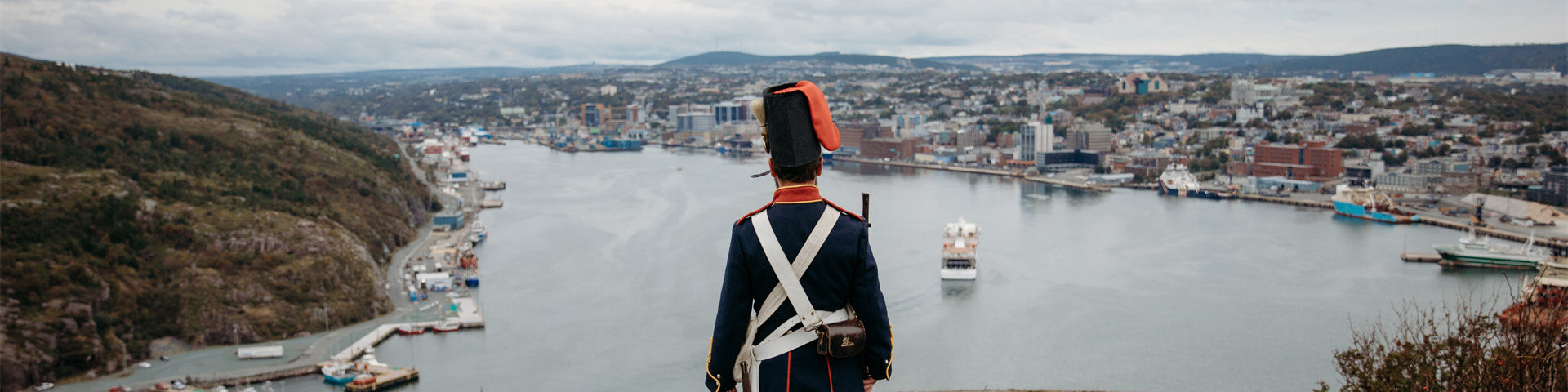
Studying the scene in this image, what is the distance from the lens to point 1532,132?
2023 centimetres

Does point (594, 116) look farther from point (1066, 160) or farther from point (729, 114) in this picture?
point (1066, 160)

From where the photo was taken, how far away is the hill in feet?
22.2

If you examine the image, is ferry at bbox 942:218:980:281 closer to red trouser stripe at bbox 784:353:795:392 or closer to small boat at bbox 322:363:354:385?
small boat at bbox 322:363:354:385

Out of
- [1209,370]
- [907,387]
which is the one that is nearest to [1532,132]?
[1209,370]

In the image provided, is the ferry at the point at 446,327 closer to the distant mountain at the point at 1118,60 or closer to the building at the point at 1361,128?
the building at the point at 1361,128

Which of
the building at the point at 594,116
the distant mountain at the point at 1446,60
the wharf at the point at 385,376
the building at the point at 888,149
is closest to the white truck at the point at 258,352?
the wharf at the point at 385,376

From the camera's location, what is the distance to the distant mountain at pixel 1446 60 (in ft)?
140

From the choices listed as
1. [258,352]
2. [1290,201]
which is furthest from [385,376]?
[1290,201]

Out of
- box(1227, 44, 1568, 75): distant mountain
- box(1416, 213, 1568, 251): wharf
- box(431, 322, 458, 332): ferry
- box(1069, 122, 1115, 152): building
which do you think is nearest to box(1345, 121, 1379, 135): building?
box(1069, 122, 1115, 152): building

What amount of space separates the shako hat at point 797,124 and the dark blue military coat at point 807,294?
0.10 ft

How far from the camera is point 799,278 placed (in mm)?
909

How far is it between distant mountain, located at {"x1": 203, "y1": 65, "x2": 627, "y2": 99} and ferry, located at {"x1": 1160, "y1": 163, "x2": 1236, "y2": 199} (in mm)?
49431

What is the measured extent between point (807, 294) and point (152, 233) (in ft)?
28.6

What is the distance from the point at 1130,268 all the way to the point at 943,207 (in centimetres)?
504
